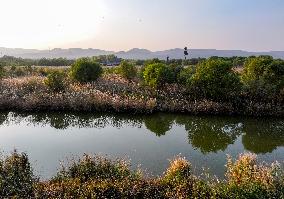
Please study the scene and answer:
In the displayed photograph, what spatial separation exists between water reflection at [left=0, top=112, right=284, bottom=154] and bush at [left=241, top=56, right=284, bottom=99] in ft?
12.4

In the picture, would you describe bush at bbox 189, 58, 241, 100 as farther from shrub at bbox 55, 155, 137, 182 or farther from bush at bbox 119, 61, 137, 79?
shrub at bbox 55, 155, 137, 182

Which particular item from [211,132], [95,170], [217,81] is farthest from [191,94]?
[95,170]

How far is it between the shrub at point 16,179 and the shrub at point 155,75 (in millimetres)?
20925

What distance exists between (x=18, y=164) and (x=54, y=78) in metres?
21.8

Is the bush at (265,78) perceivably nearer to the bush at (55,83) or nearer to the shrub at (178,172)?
the bush at (55,83)

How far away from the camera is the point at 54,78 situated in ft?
114

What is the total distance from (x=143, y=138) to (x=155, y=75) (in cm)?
1217

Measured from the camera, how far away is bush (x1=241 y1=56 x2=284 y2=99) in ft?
97.3

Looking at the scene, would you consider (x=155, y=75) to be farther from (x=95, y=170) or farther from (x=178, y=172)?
(x=178, y=172)

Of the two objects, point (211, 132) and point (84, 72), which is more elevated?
point (84, 72)

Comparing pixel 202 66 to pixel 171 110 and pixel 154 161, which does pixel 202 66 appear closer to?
pixel 171 110

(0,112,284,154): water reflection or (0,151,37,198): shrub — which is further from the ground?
(0,151,37,198): shrub

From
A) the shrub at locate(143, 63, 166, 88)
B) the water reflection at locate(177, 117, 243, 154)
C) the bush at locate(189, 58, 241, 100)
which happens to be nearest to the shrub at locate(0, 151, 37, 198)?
the water reflection at locate(177, 117, 243, 154)

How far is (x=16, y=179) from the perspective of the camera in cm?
1278
